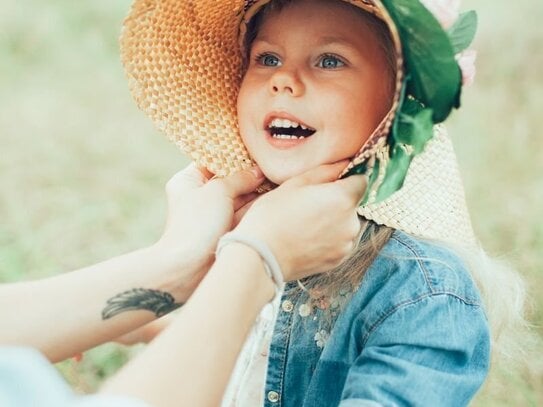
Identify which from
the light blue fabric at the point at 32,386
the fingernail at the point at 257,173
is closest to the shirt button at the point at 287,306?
the fingernail at the point at 257,173

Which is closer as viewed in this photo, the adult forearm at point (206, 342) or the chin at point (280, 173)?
the adult forearm at point (206, 342)

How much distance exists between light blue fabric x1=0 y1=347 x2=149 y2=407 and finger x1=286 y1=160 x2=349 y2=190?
627 millimetres

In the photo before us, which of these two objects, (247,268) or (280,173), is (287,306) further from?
(247,268)

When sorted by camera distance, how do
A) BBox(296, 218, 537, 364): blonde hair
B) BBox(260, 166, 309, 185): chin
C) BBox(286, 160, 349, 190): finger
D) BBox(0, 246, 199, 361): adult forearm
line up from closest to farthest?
BBox(0, 246, 199, 361): adult forearm < BBox(286, 160, 349, 190): finger < BBox(260, 166, 309, 185): chin < BBox(296, 218, 537, 364): blonde hair

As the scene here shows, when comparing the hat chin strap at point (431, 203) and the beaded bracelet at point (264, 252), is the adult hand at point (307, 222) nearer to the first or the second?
the beaded bracelet at point (264, 252)

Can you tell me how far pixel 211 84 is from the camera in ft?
6.07

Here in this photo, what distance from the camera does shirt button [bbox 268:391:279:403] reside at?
1772 millimetres

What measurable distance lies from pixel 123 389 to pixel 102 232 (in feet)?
6.69

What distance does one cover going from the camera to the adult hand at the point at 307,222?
1.34m

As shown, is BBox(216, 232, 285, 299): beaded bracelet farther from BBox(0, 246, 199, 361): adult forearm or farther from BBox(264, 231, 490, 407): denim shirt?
BBox(264, 231, 490, 407): denim shirt

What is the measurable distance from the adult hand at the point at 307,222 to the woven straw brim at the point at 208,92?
0.19m

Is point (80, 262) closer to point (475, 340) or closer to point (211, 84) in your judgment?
point (211, 84)

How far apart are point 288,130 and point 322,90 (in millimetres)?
120

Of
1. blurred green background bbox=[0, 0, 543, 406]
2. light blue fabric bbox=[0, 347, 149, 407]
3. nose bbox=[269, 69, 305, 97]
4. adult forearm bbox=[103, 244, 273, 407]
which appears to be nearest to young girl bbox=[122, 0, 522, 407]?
nose bbox=[269, 69, 305, 97]
